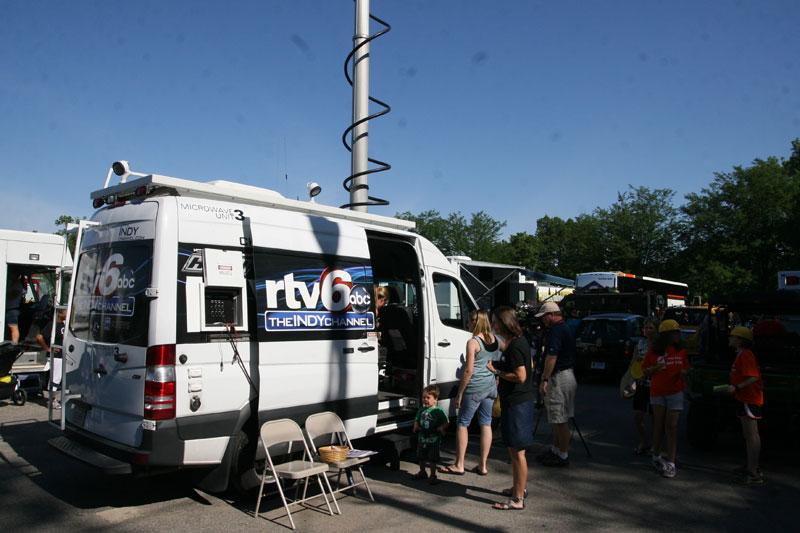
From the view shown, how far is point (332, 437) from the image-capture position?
18.4 feet

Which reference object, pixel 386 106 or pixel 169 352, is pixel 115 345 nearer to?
pixel 169 352

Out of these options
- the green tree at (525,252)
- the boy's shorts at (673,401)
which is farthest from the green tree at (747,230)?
the boy's shorts at (673,401)

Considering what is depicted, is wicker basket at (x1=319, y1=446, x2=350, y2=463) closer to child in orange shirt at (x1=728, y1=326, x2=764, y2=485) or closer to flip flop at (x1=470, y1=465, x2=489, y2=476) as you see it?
flip flop at (x1=470, y1=465, x2=489, y2=476)

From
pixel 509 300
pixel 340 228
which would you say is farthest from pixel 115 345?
pixel 509 300

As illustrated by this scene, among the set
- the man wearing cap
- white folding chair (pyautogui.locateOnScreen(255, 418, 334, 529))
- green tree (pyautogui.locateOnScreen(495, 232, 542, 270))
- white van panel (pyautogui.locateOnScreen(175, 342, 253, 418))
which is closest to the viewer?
white van panel (pyautogui.locateOnScreen(175, 342, 253, 418))

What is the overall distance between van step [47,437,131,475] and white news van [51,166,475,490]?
0.02m

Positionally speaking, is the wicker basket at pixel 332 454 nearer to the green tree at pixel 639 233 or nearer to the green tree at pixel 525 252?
the green tree at pixel 639 233

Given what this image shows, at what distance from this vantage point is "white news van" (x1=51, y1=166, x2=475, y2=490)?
15.1ft

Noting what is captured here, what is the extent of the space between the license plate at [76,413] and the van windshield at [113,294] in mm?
597

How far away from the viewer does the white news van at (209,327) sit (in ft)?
15.1

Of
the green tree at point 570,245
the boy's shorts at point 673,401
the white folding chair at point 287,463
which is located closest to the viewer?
the white folding chair at point 287,463

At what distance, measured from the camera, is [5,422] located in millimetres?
8789

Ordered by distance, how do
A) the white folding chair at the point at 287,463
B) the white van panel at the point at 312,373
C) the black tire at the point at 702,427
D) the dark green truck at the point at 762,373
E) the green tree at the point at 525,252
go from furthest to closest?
the green tree at the point at 525,252 < the black tire at the point at 702,427 < the dark green truck at the point at 762,373 < the white van panel at the point at 312,373 < the white folding chair at the point at 287,463

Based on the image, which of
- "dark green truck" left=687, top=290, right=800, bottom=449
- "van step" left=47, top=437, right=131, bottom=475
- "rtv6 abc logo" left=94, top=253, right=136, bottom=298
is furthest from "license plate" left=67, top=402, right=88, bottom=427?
"dark green truck" left=687, top=290, right=800, bottom=449
